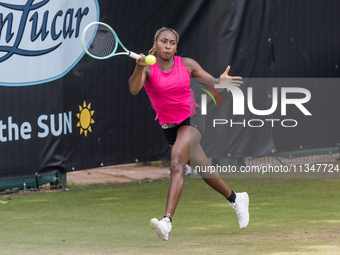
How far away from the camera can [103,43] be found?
6434 millimetres

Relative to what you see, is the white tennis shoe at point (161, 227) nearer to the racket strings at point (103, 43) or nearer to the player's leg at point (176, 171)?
the player's leg at point (176, 171)

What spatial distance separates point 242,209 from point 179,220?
A: 88 cm

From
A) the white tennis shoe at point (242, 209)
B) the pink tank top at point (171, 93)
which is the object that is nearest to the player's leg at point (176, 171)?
the pink tank top at point (171, 93)

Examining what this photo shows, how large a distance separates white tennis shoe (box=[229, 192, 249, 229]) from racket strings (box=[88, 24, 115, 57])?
1743mm

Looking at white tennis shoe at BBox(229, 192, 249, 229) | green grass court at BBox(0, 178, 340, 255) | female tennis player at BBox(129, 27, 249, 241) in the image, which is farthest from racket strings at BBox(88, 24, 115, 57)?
white tennis shoe at BBox(229, 192, 249, 229)

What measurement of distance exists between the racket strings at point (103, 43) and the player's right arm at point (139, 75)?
2.12 feet

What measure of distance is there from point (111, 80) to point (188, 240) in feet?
13.3

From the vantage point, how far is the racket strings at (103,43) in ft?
20.8

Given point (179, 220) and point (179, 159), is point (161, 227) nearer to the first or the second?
point (179, 159)

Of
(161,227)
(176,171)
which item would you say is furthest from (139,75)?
(161,227)

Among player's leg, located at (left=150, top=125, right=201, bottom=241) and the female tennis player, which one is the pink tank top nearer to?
the female tennis player

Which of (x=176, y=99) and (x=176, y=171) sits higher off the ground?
(x=176, y=99)

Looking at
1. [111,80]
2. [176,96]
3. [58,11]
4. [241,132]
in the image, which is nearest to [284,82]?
[241,132]

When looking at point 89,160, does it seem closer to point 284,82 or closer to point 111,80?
point 111,80
